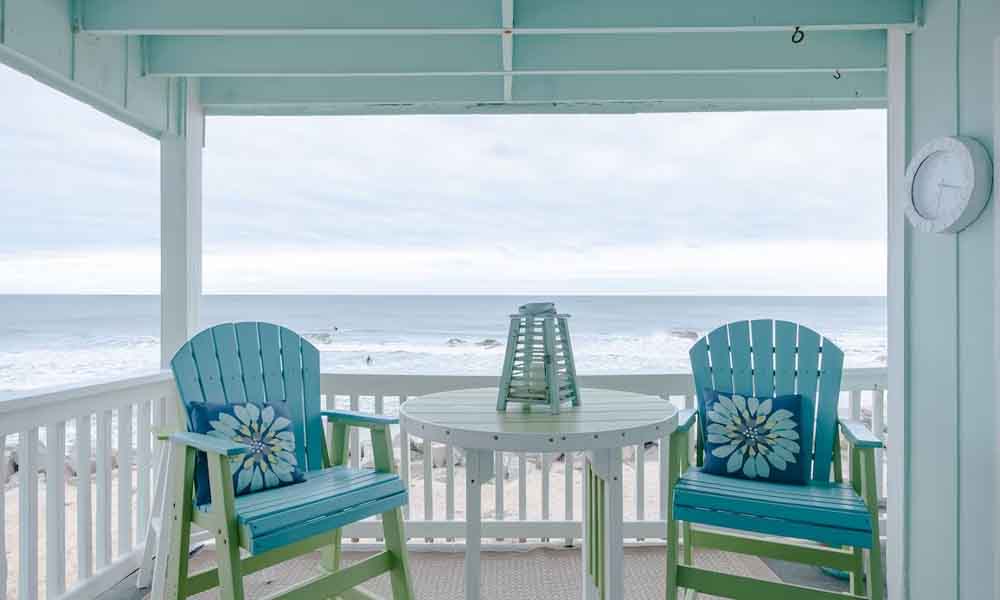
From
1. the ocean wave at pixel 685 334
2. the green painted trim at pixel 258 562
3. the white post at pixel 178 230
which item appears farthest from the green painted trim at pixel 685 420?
the ocean wave at pixel 685 334

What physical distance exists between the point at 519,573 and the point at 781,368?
1451 mm

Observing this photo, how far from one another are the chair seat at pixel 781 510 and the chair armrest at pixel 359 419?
1.05m

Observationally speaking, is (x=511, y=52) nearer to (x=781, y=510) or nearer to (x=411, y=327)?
(x=781, y=510)

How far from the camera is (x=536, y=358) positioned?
6.77 feet

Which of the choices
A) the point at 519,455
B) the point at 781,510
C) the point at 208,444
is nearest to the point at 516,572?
the point at 519,455

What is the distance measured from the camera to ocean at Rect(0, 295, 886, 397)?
14047 millimetres

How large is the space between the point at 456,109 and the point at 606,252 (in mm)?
11480

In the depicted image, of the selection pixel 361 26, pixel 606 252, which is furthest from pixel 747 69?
pixel 606 252

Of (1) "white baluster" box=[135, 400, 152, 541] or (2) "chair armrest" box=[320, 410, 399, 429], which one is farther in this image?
(1) "white baluster" box=[135, 400, 152, 541]

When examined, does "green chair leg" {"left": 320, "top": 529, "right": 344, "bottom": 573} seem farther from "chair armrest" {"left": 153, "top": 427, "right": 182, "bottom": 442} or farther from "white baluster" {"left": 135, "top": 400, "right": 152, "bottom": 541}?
"white baluster" {"left": 135, "top": 400, "right": 152, "bottom": 541}

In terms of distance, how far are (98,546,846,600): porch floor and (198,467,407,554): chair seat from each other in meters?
0.74

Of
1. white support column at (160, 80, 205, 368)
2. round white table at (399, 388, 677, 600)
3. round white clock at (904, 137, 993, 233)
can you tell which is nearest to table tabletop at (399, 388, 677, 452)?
round white table at (399, 388, 677, 600)

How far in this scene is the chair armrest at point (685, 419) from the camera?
208cm

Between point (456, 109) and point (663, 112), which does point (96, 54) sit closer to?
point (456, 109)
